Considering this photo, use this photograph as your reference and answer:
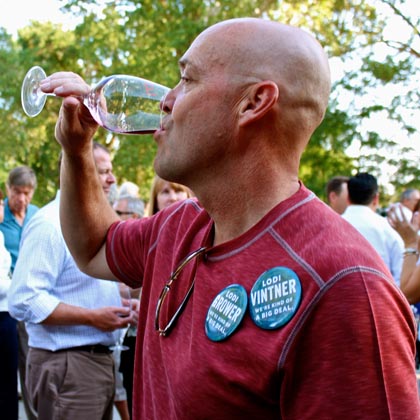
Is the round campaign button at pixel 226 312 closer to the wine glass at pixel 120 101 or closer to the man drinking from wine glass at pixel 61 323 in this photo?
the wine glass at pixel 120 101

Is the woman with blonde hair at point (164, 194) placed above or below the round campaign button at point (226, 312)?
above

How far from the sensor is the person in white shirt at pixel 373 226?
5801 mm

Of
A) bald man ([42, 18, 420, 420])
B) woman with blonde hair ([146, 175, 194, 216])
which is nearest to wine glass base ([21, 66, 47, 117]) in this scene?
bald man ([42, 18, 420, 420])

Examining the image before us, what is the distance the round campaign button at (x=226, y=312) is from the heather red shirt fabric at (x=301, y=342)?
0.06 feet

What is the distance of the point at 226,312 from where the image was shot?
4.90 feet

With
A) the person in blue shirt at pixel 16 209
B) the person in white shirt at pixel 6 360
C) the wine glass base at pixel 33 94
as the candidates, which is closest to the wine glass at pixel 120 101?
the wine glass base at pixel 33 94

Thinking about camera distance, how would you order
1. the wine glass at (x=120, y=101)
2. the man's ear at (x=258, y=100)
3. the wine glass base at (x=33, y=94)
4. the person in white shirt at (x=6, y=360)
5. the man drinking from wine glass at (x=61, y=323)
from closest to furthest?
the man's ear at (x=258, y=100) → the wine glass at (x=120, y=101) → the wine glass base at (x=33, y=94) → the man drinking from wine glass at (x=61, y=323) → the person in white shirt at (x=6, y=360)

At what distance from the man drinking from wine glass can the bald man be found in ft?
5.42

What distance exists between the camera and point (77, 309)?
365 cm

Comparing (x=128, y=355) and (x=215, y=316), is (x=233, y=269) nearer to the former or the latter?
(x=215, y=316)

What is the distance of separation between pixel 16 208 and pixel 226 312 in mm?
6169

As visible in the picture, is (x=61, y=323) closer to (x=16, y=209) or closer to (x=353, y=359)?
(x=353, y=359)

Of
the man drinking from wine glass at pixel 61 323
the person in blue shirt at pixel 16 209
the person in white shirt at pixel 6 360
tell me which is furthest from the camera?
the person in blue shirt at pixel 16 209

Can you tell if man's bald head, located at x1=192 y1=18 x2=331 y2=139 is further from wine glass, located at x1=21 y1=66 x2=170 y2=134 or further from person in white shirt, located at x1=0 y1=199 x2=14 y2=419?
person in white shirt, located at x1=0 y1=199 x2=14 y2=419
